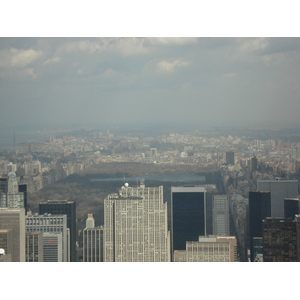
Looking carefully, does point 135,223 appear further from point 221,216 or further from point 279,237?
point 279,237

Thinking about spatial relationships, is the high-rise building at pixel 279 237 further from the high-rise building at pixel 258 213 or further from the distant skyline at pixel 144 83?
the distant skyline at pixel 144 83

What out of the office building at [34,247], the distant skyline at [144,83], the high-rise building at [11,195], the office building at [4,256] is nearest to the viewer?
the office building at [4,256]

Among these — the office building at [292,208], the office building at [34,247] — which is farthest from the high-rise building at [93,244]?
the office building at [292,208]

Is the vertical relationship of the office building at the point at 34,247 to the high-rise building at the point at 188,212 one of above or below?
below

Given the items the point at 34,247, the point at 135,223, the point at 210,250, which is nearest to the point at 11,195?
the point at 34,247

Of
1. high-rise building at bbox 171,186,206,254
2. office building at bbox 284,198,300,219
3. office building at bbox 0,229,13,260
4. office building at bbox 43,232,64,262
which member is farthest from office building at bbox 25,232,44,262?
office building at bbox 284,198,300,219

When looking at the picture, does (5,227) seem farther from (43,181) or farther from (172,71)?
(172,71)
